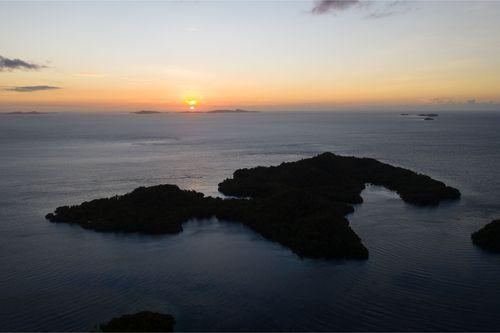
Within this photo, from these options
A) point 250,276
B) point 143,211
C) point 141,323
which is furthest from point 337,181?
point 141,323

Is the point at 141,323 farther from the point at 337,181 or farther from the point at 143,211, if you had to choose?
the point at 337,181

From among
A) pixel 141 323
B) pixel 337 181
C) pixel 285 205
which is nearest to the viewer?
pixel 141 323

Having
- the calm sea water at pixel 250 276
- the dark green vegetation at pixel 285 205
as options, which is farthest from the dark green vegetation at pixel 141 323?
the dark green vegetation at pixel 285 205

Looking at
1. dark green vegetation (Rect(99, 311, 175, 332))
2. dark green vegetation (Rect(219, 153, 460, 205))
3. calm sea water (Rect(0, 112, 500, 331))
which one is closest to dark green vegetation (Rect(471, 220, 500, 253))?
calm sea water (Rect(0, 112, 500, 331))

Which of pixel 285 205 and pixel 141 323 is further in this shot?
pixel 285 205

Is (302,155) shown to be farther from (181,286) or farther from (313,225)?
(181,286)

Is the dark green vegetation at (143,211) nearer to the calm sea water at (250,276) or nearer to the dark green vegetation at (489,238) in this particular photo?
the calm sea water at (250,276)

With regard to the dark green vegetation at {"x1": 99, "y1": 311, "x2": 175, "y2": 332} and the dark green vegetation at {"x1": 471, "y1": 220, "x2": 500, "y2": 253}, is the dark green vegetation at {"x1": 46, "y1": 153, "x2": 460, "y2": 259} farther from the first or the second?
the dark green vegetation at {"x1": 99, "y1": 311, "x2": 175, "y2": 332}
